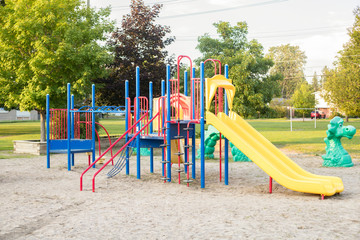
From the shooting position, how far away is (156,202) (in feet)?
22.5

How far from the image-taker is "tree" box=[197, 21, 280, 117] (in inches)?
848

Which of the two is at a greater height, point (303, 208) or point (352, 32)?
point (352, 32)

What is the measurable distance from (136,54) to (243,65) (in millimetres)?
6578

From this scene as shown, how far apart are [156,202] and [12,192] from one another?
3.21m

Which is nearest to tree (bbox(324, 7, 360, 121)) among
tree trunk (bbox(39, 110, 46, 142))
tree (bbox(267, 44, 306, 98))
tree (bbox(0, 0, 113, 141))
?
tree (bbox(0, 0, 113, 141))

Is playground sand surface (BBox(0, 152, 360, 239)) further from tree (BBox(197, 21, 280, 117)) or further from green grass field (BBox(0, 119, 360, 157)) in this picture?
tree (BBox(197, 21, 280, 117))

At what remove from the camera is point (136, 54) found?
18.4 meters

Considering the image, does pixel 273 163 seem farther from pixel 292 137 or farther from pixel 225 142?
pixel 292 137

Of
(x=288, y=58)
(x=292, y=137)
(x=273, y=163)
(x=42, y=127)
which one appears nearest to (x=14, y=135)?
(x=42, y=127)

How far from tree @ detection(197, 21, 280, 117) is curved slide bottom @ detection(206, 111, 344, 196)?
41.9ft

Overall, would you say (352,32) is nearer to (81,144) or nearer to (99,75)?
(99,75)

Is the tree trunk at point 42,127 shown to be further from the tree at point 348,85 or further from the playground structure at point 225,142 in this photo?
the tree at point 348,85

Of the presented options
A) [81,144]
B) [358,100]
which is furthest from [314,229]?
[358,100]

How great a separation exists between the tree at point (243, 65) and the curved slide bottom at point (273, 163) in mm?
12765
